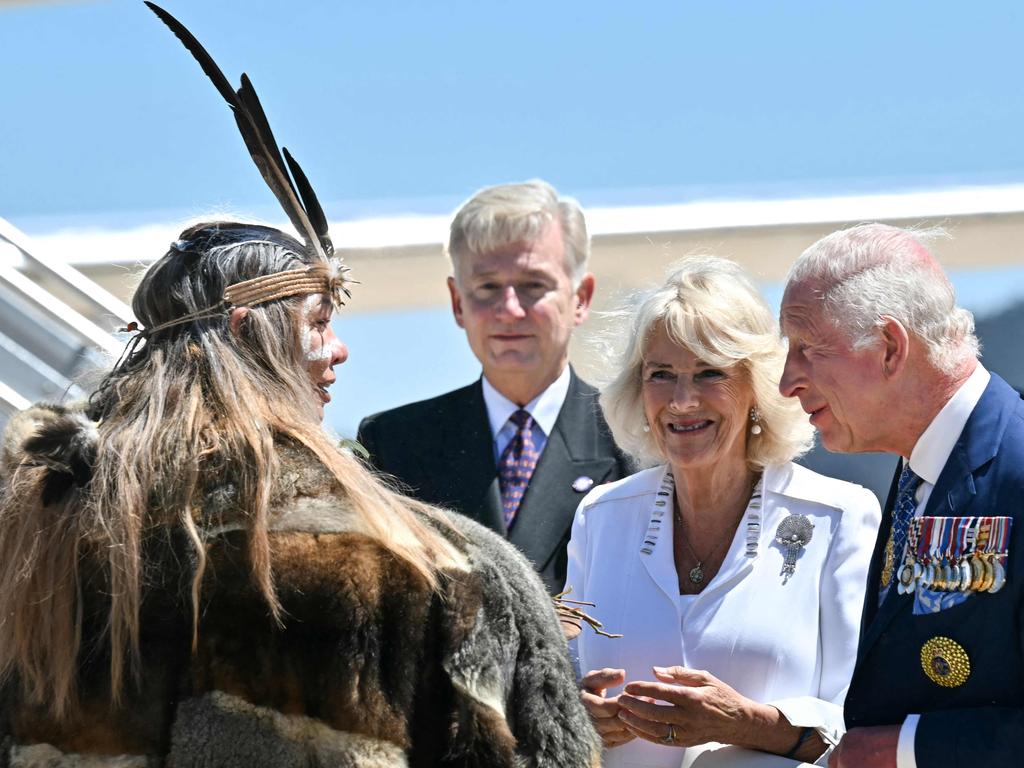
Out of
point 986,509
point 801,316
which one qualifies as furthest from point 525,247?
point 986,509

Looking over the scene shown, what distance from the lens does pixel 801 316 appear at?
2.88 meters

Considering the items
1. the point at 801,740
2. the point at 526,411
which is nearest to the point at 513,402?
the point at 526,411

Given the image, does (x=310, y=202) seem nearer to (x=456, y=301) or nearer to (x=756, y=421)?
(x=756, y=421)

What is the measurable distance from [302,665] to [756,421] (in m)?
1.91

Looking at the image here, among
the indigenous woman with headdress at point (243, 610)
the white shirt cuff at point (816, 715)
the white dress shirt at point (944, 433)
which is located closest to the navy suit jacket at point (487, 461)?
the white shirt cuff at point (816, 715)

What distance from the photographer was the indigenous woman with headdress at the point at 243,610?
1.91m

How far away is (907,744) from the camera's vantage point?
2.41 meters

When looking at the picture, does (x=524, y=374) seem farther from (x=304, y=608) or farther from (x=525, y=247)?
(x=304, y=608)

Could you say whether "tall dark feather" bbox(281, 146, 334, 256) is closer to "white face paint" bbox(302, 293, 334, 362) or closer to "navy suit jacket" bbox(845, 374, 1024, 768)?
"white face paint" bbox(302, 293, 334, 362)

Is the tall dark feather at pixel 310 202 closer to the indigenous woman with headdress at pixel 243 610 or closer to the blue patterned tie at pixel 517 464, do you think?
the indigenous woman with headdress at pixel 243 610

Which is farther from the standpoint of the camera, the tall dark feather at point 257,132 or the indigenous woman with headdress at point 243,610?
the tall dark feather at point 257,132

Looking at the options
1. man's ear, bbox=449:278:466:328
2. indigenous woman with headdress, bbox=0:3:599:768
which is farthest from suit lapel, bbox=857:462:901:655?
man's ear, bbox=449:278:466:328

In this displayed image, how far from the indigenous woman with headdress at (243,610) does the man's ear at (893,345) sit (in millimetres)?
1040

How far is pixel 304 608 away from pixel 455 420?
91.7 inches
